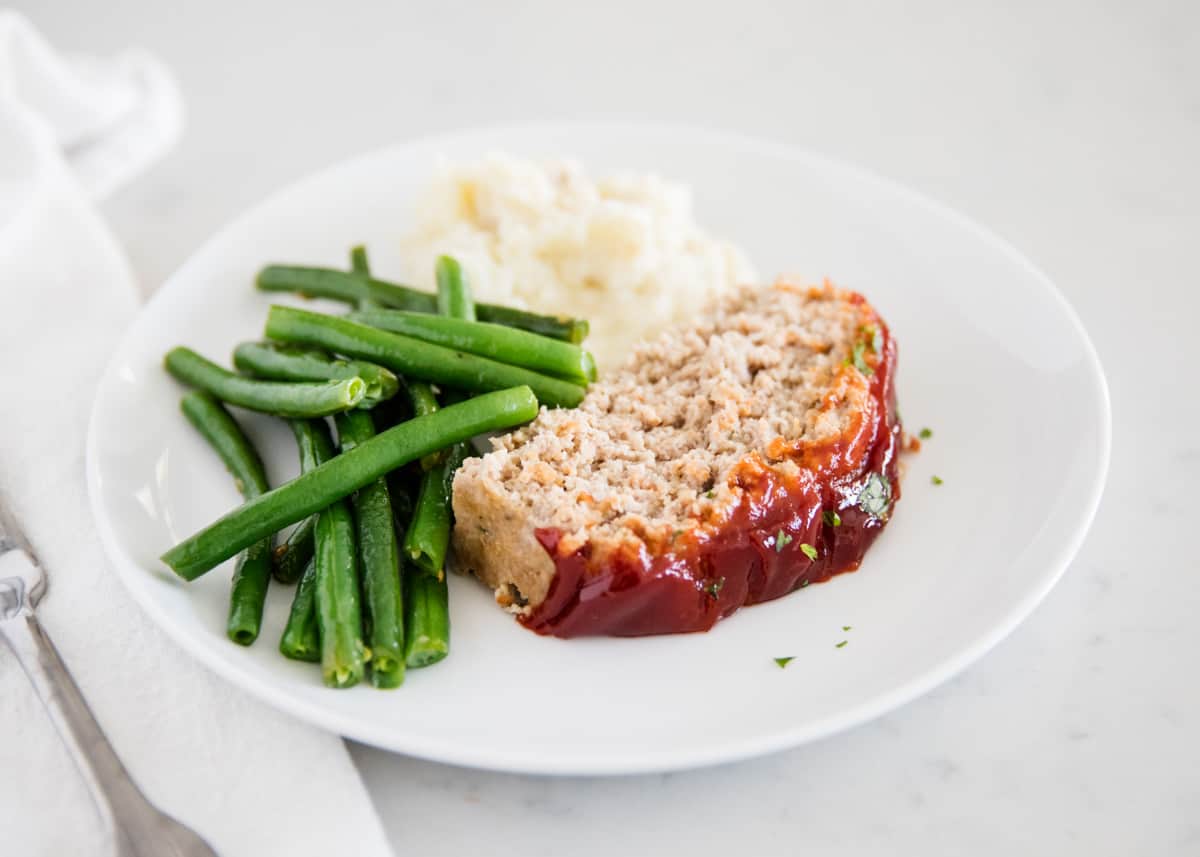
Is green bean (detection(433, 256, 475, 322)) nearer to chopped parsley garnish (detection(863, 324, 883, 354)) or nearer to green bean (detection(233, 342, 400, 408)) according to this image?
green bean (detection(233, 342, 400, 408))

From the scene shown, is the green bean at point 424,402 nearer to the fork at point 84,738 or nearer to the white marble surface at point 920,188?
the white marble surface at point 920,188

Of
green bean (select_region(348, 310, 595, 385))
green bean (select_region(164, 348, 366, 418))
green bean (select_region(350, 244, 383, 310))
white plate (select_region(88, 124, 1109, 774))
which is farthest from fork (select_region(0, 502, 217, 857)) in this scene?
green bean (select_region(350, 244, 383, 310))

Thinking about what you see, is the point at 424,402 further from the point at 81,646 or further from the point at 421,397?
the point at 81,646

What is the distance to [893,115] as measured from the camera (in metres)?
6.82

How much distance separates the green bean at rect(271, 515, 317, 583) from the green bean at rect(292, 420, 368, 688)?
11 cm

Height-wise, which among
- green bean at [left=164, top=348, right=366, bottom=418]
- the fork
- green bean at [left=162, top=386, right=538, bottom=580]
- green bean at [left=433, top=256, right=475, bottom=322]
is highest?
green bean at [left=433, top=256, right=475, bottom=322]

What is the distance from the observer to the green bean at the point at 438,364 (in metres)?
4.08

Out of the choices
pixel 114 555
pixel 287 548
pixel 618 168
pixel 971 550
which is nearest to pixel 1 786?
pixel 114 555

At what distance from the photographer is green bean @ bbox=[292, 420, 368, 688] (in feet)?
10.7

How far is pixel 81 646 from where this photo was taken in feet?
11.8

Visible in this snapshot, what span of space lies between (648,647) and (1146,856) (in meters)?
1.48

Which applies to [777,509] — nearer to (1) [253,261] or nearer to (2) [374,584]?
(2) [374,584]

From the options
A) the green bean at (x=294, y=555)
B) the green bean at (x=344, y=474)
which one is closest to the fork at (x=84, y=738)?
the green bean at (x=344, y=474)

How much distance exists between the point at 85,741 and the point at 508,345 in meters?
1.87
